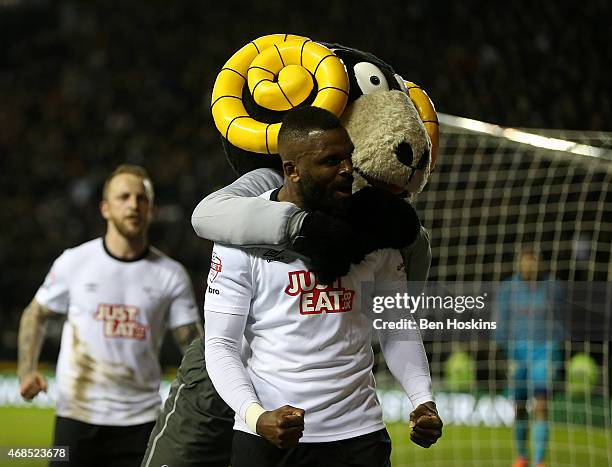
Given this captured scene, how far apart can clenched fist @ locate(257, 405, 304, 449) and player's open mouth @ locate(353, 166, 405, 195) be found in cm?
74

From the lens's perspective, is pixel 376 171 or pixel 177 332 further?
pixel 177 332

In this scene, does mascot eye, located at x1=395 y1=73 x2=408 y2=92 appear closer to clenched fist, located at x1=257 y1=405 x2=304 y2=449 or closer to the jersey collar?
clenched fist, located at x1=257 y1=405 x2=304 y2=449

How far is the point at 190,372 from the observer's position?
10.0 ft

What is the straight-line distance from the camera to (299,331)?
97.7 inches

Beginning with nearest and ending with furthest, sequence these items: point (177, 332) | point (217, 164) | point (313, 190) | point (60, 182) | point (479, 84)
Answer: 1. point (313, 190)
2. point (177, 332)
3. point (479, 84)
4. point (217, 164)
5. point (60, 182)

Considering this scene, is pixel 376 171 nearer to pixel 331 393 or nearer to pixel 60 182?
pixel 331 393

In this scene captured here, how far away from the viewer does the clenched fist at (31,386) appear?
4129 mm

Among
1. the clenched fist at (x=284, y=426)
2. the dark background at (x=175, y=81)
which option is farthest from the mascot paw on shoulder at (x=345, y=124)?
the dark background at (x=175, y=81)

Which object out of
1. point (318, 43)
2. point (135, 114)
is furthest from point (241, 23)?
point (318, 43)

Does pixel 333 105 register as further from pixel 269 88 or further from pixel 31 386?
pixel 31 386

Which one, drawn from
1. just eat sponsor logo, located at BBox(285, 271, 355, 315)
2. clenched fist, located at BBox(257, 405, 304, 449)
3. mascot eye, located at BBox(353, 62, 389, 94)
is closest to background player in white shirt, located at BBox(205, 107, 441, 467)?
just eat sponsor logo, located at BBox(285, 271, 355, 315)

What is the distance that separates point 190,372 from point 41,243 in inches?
384

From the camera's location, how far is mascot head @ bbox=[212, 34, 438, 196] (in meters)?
2.67

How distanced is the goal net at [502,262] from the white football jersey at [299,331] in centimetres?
524
